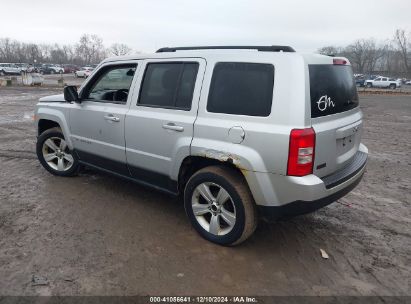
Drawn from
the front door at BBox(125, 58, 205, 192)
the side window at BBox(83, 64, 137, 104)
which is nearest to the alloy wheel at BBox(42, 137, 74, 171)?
the side window at BBox(83, 64, 137, 104)

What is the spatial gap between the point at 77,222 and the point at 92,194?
0.86 m

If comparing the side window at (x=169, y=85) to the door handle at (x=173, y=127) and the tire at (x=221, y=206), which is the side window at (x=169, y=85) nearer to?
the door handle at (x=173, y=127)

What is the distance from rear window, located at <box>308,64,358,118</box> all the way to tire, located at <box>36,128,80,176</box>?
3.65m

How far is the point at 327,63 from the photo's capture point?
3344 millimetres

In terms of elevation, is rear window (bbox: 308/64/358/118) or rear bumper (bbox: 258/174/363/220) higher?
rear window (bbox: 308/64/358/118)

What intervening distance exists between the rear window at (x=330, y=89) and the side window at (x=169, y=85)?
1206 mm

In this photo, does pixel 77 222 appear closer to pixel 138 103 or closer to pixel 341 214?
pixel 138 103

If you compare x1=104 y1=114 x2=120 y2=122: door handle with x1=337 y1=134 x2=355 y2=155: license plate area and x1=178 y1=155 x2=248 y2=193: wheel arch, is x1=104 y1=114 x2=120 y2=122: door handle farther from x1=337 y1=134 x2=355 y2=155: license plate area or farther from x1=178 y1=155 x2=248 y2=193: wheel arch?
x1=337 y1=134 x2=355 y2=155: license plate area

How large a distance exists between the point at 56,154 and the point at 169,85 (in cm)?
266

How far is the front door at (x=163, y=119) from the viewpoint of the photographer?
11.9ft

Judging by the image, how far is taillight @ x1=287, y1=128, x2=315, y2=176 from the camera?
9.64ft

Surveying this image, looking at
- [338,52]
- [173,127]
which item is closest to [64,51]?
[338,52]

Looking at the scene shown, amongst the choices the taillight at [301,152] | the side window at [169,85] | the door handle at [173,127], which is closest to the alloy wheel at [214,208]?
the door handle at [173,127]

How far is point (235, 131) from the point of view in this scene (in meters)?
3.22
